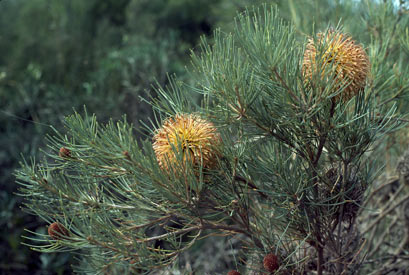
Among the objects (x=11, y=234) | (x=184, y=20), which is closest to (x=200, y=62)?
(x=11, y=234)

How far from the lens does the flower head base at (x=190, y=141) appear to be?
2.73 ft

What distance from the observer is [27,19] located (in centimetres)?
385

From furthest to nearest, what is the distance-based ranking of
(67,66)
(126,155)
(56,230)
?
(67,66) < (56,230) < (126,155)

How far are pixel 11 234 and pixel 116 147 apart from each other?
2.02 metres

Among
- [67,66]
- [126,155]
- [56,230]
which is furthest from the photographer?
[67,66]

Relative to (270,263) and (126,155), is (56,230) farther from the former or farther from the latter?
(270,263)

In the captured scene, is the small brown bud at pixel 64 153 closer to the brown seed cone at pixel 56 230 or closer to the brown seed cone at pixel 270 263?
the brown seed cone at pixel 56 230

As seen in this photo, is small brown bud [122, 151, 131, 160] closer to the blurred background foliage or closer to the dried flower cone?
the dried flower cone

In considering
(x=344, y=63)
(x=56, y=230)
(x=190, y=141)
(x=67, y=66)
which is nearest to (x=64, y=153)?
(x=56, y=230)

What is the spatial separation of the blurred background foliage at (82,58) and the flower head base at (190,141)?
0.88 meters

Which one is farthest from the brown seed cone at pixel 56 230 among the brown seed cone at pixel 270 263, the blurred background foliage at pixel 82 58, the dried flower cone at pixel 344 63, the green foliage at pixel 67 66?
the green foliage at pixel 67 66

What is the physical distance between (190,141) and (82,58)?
3.03 meters

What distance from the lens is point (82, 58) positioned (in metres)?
3.65

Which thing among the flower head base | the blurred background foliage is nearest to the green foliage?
the blurred background foliage
